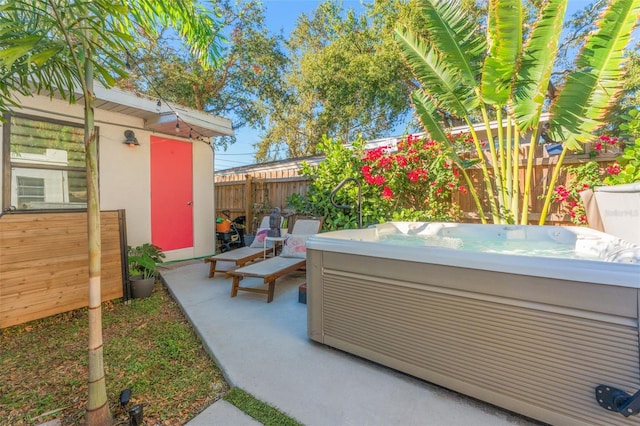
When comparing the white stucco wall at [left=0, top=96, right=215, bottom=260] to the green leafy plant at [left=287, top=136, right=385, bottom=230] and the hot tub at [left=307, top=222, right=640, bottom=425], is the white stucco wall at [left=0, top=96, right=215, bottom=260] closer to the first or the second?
the green leafy plant at [left=287, top=136, right=385, bottom=230]

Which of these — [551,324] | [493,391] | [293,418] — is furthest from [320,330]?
[551,324]

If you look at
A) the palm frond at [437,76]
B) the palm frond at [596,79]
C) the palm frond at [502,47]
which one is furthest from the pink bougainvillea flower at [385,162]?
the palm frond at [596,79]

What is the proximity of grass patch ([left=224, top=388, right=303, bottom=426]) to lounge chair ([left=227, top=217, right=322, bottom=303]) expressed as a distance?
1.89 meters

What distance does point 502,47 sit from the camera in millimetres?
3479

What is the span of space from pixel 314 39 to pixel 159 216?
1169 cm

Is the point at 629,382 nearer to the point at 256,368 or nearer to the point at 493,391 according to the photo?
the point at 493,391

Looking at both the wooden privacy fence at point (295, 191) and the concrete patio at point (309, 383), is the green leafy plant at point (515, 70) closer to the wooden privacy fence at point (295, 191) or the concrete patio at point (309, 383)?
the wooden privacy fence at point (295, 191)

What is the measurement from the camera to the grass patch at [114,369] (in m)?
1.94

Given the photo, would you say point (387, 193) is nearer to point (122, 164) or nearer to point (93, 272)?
point (93, 272)

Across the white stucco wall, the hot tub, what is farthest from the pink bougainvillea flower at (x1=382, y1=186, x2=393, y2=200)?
the white stucco wall

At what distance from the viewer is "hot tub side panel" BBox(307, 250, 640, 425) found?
1.50 metres

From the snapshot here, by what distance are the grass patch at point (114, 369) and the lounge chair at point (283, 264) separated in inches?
34.9

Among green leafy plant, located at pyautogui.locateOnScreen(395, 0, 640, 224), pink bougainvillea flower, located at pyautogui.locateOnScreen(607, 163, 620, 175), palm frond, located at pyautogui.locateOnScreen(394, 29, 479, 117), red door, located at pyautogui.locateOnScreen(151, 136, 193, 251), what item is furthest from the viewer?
red door, located at pyautogui.locateOnScreen(151, 136, 193, 251)

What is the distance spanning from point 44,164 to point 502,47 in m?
6.16
